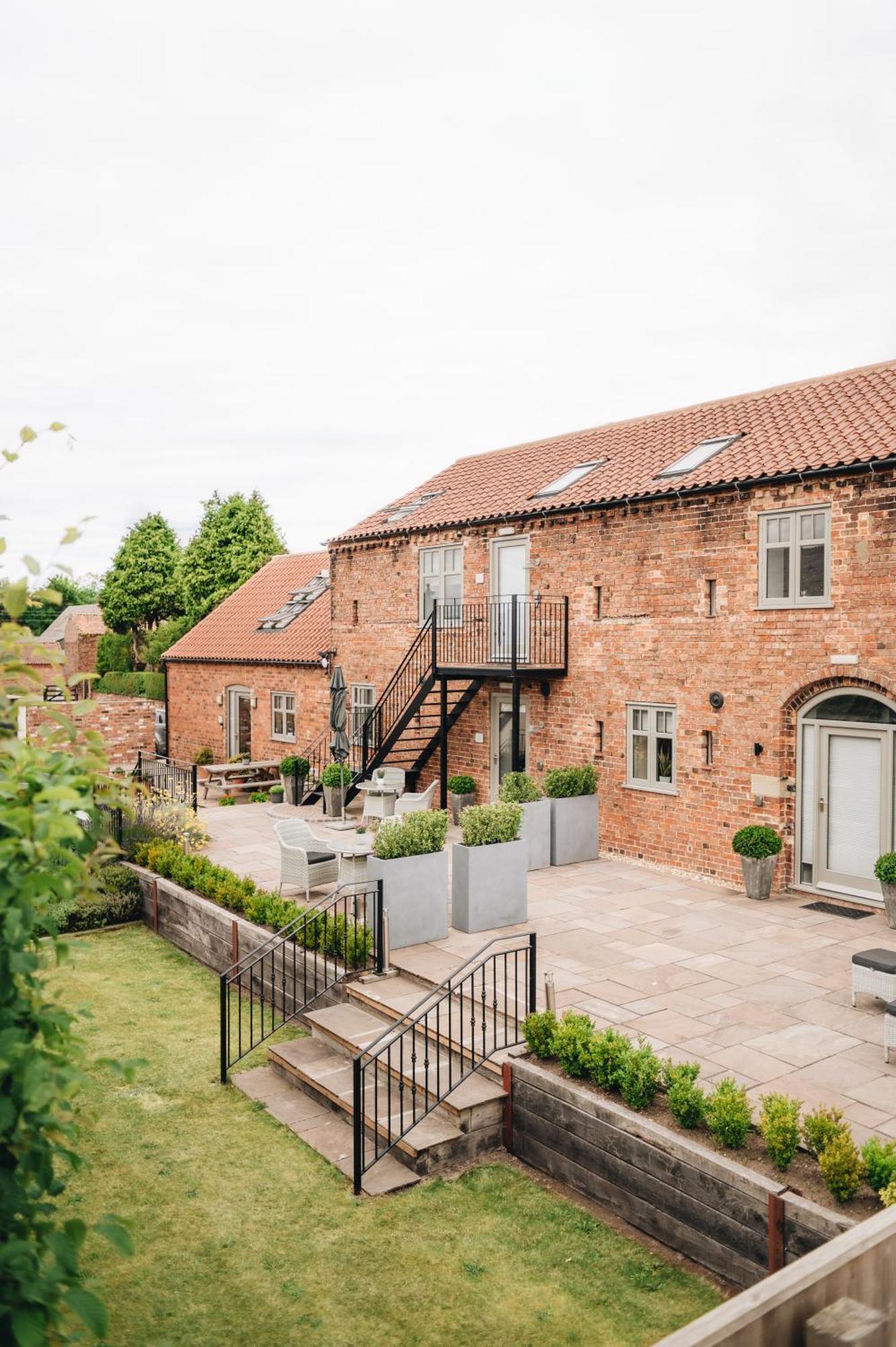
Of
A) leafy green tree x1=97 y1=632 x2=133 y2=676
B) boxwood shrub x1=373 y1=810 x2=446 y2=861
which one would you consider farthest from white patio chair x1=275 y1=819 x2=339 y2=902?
leafy green tree x1=97 y1=632 x2=133 y2=676

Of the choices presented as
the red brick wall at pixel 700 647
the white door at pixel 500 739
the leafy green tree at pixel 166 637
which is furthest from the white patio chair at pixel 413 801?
the leafy green tree at pixel 166 637

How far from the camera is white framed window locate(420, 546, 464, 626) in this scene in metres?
18.1

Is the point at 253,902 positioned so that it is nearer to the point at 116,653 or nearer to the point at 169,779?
the point at 169,779

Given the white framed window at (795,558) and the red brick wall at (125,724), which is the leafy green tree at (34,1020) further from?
the red brick wall at (125,724)

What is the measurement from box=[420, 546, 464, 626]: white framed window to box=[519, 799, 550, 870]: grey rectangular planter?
512 centimetres

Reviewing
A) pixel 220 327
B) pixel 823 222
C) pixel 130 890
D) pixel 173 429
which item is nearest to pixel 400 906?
pixel 130 890

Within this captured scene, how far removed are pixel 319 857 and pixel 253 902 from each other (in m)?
1.23

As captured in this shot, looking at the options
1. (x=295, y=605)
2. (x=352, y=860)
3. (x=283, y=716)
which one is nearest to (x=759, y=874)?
(x=352, y=860)

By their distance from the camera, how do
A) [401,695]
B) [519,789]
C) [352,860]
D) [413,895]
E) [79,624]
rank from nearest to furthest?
1. [413,895]
2. [352,860]
3. [519,789]
4. [401,695]
5. [79,624]

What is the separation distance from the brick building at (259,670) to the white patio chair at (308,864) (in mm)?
8878

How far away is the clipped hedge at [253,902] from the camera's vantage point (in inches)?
388

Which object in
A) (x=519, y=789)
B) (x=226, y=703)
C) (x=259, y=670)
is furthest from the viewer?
(x=226, y=703)

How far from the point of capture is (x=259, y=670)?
23.6 m

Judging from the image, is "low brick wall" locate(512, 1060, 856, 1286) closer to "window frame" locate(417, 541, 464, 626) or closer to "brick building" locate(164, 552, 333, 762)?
"window frame" locate(417, 541, 464, 626)
